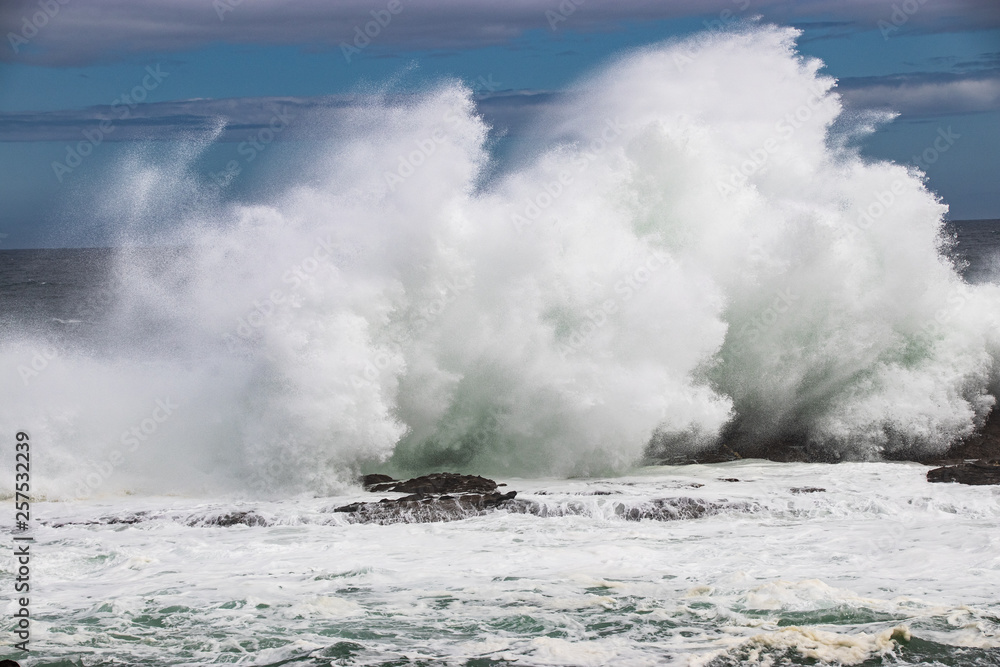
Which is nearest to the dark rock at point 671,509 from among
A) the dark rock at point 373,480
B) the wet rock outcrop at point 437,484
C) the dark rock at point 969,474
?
the wet rock outcrop at point 437,484

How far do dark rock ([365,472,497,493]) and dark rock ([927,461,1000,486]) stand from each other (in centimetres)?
535

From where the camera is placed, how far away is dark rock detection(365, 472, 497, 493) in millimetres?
12195

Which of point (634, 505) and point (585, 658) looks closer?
point (585, 658)

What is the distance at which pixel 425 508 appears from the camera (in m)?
11.5

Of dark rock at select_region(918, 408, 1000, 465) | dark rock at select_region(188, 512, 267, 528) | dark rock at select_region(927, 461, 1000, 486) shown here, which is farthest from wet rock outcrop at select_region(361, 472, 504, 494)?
dark rock at select_region(918, 408, 1000, 465)

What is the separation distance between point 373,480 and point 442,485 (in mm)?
1133

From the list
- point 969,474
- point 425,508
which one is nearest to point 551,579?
point 425,508

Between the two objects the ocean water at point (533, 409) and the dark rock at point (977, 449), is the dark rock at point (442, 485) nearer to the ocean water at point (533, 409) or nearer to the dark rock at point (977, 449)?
the ocean water at point (533, 409)

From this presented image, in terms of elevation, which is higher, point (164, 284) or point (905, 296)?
point (164, 284)

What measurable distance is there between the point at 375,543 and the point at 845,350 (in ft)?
26.7

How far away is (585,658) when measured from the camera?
285 inches

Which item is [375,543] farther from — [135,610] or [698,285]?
[698,285]

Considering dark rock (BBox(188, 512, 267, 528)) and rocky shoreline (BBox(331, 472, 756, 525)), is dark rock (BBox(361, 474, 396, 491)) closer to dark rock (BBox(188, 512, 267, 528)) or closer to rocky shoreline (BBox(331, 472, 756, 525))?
rocky shoreline (BBox(331, 472, 756, 525))

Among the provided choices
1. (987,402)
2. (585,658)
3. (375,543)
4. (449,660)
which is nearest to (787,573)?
(585,658)
